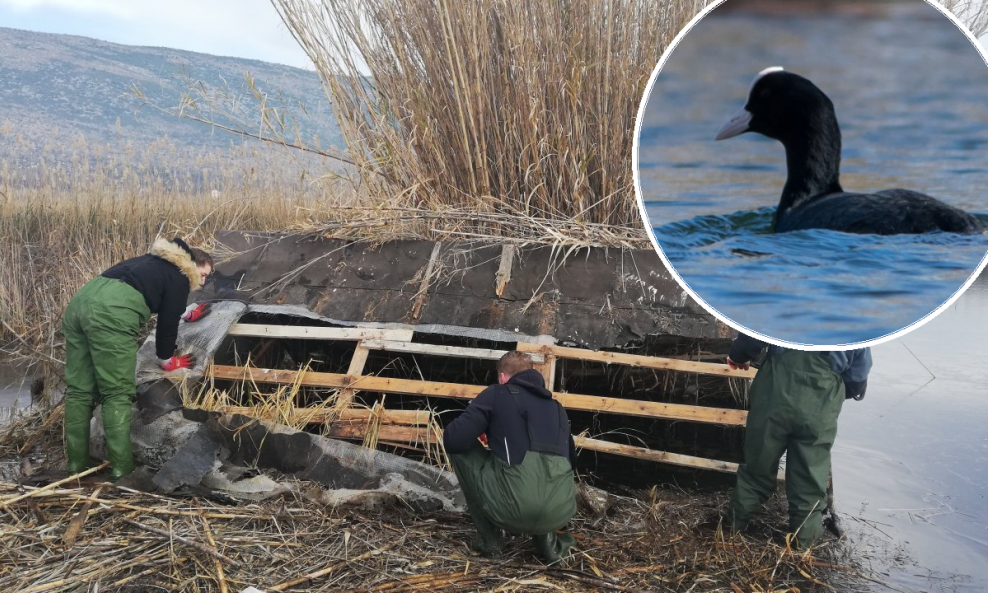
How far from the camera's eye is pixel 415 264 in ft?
17.0

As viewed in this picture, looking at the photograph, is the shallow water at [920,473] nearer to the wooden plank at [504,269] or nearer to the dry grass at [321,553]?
the dry grass at [321,553]

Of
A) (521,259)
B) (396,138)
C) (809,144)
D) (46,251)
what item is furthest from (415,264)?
(46,251)

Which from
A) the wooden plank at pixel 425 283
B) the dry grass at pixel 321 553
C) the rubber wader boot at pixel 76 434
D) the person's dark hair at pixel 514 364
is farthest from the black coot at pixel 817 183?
the rubber wader boot at pixel 76 434

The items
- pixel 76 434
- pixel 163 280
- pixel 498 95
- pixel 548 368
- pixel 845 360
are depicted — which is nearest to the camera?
pixel 845 360

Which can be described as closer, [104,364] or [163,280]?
[104,364]

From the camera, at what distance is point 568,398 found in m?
4.21

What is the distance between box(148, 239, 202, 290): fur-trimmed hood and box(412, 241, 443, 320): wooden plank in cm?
142

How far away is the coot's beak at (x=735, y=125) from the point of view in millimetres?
1198

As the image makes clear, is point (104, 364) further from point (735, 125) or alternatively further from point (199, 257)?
point (735, 125)

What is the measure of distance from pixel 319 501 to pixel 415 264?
204 centimetres

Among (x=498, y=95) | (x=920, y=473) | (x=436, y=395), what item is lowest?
(x=920, y=473)

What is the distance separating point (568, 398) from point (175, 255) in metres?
2.54

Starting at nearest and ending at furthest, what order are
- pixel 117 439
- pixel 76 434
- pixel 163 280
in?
pixel 117 439, pixel 76 434, pixel 163 280

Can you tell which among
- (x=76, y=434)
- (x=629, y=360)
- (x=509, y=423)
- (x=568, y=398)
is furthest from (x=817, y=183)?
(x=76, y=434)
